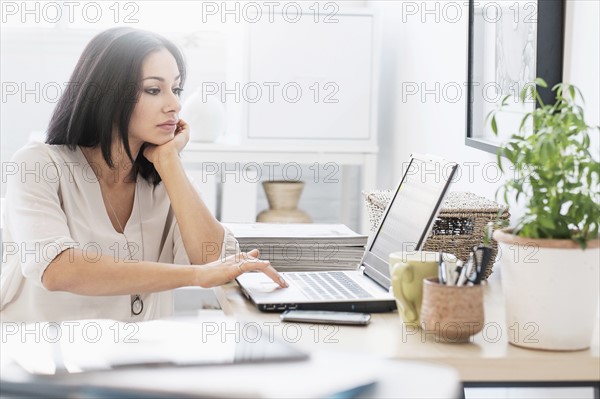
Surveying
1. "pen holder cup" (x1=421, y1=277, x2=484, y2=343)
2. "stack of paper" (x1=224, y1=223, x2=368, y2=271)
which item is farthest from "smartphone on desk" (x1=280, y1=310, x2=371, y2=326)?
"stack of paper" (x1=224, y1=223, x2=368, y2=271)

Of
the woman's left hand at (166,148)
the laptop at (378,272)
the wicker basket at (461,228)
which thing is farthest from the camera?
the woman's left hand at (166,148)

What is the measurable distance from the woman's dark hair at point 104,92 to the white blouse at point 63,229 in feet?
0.16

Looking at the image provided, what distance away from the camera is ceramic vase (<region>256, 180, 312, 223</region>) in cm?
324

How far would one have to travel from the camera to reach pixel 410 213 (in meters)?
1.50

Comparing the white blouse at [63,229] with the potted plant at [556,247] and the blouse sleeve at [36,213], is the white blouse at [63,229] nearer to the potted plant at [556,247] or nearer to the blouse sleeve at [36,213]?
the blouse sleeve at [36,213]

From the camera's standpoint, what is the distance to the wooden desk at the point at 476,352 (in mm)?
1084

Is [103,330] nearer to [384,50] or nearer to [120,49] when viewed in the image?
[120,49]

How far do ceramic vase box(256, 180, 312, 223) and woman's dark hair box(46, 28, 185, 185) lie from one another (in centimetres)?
141

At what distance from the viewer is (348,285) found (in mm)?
1517

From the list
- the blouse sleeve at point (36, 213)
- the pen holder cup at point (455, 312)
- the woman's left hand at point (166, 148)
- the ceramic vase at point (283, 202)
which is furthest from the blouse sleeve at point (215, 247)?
the ceramic vase at point (283, 202)

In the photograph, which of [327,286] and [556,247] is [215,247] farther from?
[556,247]

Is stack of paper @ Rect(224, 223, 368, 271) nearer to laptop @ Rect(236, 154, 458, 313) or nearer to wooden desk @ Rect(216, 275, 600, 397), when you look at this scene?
laptop @ Rect(236, 154, 458, 313)

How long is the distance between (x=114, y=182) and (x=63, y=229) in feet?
0.87

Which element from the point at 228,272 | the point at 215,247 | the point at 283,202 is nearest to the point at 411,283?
the point at 228,272
